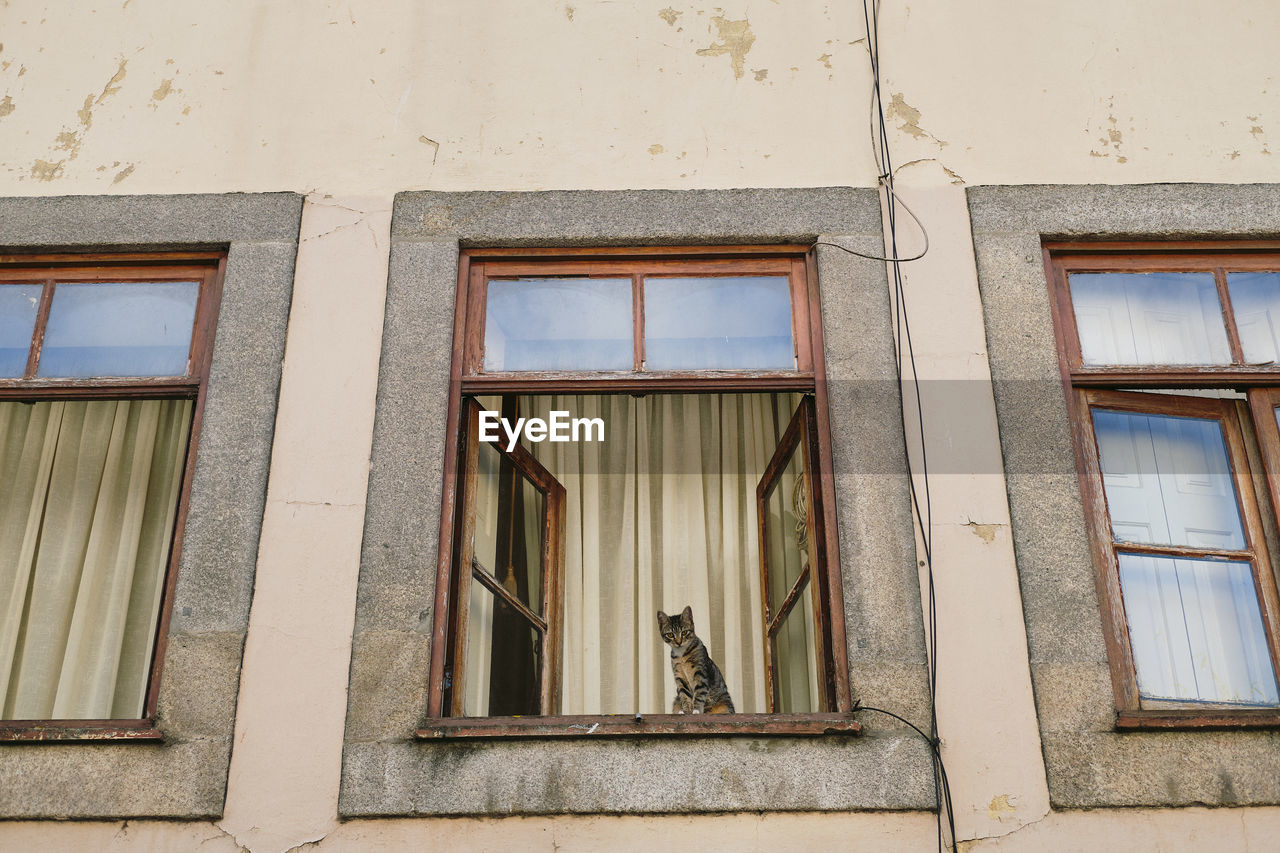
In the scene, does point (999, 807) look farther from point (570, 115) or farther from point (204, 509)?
point (570, 115)

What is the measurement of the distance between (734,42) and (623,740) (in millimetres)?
2659

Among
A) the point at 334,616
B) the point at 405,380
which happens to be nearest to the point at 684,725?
the point at 334,616

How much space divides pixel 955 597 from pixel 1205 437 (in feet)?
3.74

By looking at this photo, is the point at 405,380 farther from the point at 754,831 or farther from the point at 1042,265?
the point at 1042,265

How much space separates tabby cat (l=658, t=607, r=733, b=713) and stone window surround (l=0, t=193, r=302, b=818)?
1.82 m

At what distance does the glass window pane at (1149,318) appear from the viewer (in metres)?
4.33

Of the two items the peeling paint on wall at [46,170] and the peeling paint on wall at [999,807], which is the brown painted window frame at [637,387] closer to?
the peeling paint on wall at [999,807]

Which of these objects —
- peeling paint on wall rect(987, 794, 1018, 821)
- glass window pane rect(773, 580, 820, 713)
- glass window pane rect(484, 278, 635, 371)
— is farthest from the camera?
glass window pane rect(773, 580, 820, 713)

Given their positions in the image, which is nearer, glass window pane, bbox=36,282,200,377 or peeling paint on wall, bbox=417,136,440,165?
glass window pane, bbox=36,282,200,377

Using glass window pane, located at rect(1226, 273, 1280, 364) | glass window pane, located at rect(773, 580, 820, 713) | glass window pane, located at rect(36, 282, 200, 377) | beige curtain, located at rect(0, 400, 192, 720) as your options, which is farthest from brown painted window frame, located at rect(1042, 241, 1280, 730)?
beige curtain, located at rect(0, 400, 192, 720)

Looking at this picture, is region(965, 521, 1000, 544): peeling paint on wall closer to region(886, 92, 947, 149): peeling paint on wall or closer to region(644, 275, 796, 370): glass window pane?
region(644, 275, 796, 370): glass window pane

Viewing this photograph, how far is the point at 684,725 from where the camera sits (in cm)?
366

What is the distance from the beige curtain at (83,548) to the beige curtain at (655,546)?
1.68m

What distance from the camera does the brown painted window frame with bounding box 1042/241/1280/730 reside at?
3.88 metres
